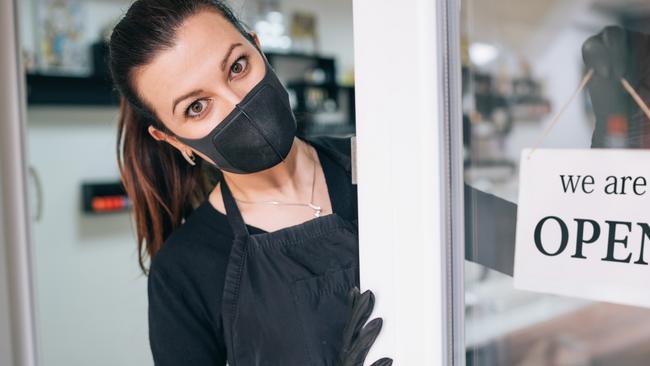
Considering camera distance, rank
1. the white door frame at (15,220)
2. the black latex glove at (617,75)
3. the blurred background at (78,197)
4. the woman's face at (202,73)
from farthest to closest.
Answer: the blurred background at (78,197) → the white door frame at (15,220) → the woman's face at (202,73) → the black latex glove at (617,75)

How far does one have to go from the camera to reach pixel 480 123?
70 centimetres

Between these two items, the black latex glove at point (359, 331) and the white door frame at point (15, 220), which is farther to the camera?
the white door frame at point (15, 220)

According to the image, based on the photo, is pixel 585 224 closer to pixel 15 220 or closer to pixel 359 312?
pixel 359 312

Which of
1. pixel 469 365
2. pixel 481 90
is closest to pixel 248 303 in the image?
pixel 469 365

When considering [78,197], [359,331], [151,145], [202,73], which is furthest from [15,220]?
[78,197]

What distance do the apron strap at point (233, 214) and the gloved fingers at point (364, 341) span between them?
322 millimetres

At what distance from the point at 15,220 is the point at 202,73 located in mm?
612

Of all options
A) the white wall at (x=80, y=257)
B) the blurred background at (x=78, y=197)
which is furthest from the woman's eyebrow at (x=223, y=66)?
the white wall at (x=80, y=257)

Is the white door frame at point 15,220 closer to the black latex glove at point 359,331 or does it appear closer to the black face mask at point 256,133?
the black face mask at point 256,133

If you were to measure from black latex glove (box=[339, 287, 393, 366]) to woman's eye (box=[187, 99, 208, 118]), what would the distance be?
15.2 inches

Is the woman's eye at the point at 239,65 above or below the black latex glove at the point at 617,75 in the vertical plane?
above

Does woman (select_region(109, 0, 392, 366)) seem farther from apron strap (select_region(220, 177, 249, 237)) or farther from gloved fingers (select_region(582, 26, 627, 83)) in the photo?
gloved fingers (select_region(582, 26, 627, 83))

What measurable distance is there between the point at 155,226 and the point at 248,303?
323mm

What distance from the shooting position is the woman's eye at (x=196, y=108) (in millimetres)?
979
